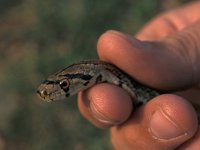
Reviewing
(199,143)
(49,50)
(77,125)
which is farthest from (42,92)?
(49,50)

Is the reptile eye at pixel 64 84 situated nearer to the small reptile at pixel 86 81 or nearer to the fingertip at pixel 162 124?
the small reptile at pixel 86 81

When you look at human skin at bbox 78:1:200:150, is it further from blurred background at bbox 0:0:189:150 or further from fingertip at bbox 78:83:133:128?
blurred background at bbox 0:0:189:150

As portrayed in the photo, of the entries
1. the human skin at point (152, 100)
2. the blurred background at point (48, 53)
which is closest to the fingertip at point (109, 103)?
the human skin at point (152, 100)

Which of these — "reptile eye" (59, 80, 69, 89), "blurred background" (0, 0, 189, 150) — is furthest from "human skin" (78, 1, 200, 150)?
"blurred background" (0, 0, 189, 150)

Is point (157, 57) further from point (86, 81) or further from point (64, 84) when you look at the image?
point (64, 84)

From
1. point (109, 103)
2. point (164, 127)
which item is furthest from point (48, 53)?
point (164, 127)

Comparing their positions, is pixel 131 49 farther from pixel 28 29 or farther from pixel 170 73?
pixel 28 29
